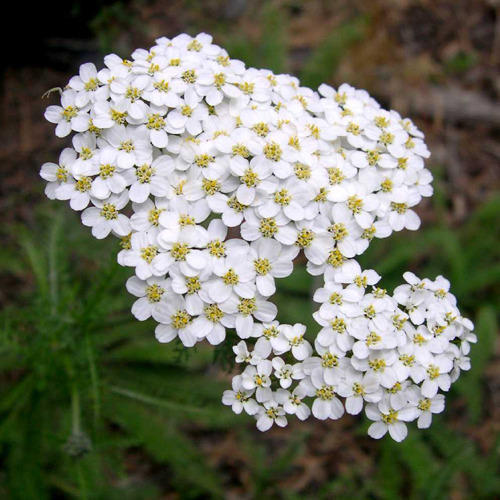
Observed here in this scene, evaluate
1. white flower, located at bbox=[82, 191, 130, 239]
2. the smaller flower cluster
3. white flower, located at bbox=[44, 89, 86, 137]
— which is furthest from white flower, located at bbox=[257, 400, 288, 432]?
white flower, located at bbox=[44, 89, 86, 137]

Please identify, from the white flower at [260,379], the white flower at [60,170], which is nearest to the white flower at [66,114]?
the white flower at [60,170]

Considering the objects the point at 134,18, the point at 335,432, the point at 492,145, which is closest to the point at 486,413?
the point at 335,432

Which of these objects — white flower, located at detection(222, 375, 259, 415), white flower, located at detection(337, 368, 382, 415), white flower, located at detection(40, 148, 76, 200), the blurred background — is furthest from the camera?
the blurred background

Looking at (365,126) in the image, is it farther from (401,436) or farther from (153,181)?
(401,436)

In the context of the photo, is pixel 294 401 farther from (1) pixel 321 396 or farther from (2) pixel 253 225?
(2) pixel 253 225

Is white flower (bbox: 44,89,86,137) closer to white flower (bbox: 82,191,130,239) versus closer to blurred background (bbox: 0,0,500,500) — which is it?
white flower (bbox: 82,191,130,239)

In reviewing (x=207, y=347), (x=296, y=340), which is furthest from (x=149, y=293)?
(x=207, y=347)

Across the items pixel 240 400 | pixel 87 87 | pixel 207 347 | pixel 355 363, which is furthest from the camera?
pixel 207 347
